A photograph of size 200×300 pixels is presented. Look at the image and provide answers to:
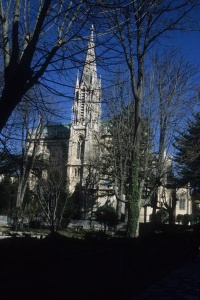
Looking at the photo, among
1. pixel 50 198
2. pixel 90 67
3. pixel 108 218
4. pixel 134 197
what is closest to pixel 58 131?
pixel 50 198

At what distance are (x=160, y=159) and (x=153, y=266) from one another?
8.22 meters

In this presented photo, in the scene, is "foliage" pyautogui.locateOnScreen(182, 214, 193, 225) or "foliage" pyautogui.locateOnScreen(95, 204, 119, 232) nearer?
"foliage" pyautogui.locateOnScreen(95, 204, 119, 232)

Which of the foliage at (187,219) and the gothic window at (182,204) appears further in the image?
the gothic window at (182,204)

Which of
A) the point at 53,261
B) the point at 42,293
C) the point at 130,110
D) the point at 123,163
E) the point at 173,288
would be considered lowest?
the point at 173,288

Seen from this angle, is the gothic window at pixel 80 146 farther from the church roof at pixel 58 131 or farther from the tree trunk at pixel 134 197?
the tree trunk at pixel 134 197

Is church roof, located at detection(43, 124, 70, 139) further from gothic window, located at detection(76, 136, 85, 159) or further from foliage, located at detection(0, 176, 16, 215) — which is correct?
gothic window, located at detection(76, 136, 85, 159)

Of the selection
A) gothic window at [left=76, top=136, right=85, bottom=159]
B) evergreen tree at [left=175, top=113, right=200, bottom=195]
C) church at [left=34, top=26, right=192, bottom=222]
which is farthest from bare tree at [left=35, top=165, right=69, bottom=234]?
gothic window at [left=76, top=136, right=85, bottom=159]

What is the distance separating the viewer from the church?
7961mm

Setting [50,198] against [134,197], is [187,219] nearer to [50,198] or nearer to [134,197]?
[50,198]

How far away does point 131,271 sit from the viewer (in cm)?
873

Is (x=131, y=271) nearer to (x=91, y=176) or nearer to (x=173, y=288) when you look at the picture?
(x=173, y=288)

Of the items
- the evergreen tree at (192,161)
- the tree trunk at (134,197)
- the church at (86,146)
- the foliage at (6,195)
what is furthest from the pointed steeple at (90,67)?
the foliage at (6,195)

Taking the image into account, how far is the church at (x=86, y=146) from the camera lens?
7.96 m

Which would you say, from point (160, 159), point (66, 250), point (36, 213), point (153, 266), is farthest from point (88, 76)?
point (36, 213)
